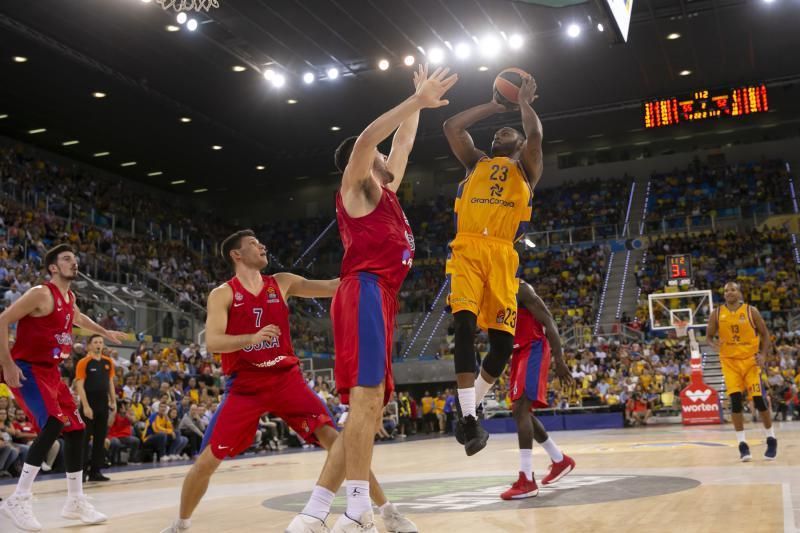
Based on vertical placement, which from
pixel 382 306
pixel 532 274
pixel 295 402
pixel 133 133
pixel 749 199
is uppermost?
pixel 133 133

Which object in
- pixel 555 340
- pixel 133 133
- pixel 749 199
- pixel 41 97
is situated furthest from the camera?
pixel 749 199

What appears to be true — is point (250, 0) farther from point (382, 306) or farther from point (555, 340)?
point (382, 306)

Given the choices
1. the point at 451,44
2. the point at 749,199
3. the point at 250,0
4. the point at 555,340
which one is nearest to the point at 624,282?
the point at 749,199

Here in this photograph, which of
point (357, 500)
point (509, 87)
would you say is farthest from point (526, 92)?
point (357, 500)

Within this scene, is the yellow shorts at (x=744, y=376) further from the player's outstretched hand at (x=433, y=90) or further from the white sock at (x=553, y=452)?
the player's outstretched hand at (x=433, y=90)

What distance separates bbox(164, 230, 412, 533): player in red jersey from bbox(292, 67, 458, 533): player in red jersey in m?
0.56

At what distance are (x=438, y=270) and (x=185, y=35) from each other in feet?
43.9

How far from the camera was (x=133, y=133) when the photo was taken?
27.8 metres

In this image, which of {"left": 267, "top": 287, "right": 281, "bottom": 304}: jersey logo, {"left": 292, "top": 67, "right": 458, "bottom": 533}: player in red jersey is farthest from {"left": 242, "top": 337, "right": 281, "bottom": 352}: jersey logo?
{"left": 292, "top": 67, "right": 458, "bottom": 533}: player in red jersey

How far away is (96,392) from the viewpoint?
9.99m

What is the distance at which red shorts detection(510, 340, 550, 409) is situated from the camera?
6699 mm

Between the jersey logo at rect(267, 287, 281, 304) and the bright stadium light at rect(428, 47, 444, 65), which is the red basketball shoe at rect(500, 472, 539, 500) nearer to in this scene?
the jersey logo at rect(267, 287, 281, 304)

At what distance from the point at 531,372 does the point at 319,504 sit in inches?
132

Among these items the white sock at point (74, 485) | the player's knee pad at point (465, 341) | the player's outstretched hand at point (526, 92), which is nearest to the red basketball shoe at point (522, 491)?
the player's knee pad at point (465, 341)
